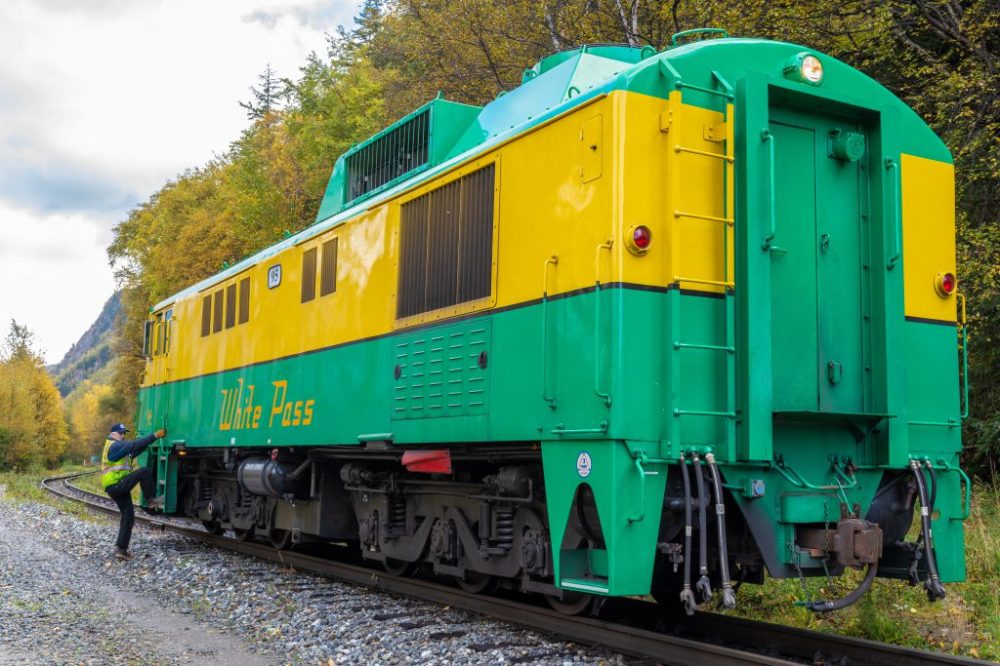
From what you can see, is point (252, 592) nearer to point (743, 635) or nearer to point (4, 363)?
point (743, 635)

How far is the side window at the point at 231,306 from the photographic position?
37.9 feet

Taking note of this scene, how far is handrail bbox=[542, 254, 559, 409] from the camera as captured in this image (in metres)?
5.80

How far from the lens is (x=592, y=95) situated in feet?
18.9

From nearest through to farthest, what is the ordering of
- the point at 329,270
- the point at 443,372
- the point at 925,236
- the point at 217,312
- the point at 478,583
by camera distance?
1. the point at 925,236
2. the point at 443,372
3. the point at 478,583
4. the point at 329,270
5. the point at 217,312

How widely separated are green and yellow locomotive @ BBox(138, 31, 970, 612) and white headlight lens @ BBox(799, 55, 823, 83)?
28mm

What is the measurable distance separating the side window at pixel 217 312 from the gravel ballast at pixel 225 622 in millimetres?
2965

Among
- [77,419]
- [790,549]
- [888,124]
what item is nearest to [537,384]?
[790,549]

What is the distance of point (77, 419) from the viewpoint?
98062mm

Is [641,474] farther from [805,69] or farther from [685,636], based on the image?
[805,69]

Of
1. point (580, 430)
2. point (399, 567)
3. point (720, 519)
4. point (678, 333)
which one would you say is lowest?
point (399, 567)

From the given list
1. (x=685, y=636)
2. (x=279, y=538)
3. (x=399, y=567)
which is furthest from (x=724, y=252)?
(x=279, y=538)

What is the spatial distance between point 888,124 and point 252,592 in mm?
6967

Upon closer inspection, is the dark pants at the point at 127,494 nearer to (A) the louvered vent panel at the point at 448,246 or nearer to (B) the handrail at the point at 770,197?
(A) the louvered vent panel at the point at 448,246

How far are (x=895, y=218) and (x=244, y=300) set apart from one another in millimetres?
7657
